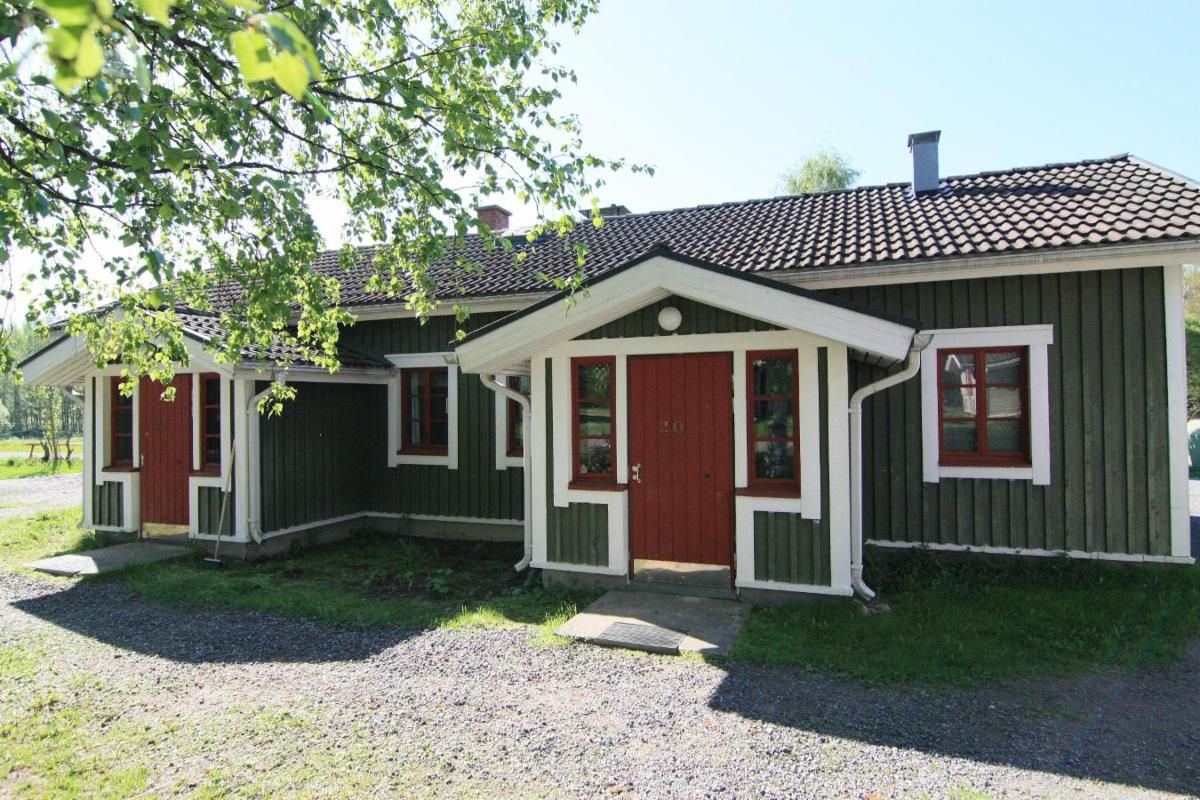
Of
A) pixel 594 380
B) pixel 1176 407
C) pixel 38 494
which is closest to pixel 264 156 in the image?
pixel 594 380

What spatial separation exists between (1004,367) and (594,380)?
14.6ft

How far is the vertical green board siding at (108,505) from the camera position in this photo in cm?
969

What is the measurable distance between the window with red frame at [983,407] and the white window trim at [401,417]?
6.44 metres

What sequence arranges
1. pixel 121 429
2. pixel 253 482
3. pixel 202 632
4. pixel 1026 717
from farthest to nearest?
pixel 121 429 → pixel 253 482 → pixel 202 632 → pixel 1026 717

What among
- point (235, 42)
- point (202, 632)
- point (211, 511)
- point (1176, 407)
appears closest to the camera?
point (235, 42)

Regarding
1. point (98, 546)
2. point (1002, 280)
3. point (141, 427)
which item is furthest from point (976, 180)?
point (98, 546)

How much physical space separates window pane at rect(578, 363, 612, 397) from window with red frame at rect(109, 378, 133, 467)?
7.11m

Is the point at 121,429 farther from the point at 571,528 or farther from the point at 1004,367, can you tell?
the point at 1004,367

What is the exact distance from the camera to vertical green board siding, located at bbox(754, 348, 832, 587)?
20.3ft

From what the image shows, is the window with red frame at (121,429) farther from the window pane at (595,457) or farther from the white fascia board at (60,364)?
the window pane at (595,457)

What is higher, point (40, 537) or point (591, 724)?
point (40, 537)

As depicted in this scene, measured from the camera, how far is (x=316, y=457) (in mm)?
9742

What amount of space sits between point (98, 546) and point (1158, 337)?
12977 millimetres

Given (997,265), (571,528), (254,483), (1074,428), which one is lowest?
(571,528)
